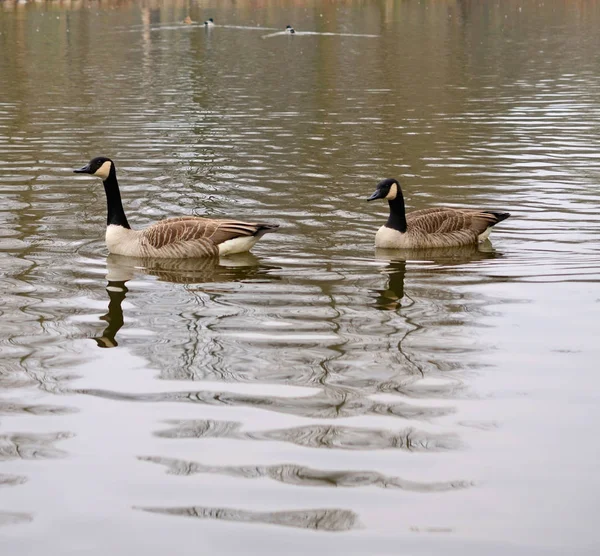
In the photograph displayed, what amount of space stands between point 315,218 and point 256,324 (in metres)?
5.48

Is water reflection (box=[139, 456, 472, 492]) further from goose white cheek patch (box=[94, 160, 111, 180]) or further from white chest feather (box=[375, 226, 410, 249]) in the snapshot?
goose white cheek patch (box=[94, 160, 111, 180])

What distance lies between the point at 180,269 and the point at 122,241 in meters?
0.94

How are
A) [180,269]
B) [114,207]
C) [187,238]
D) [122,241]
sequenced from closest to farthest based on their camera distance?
[180,269] < [187,238] < [122,241] < [114,207]

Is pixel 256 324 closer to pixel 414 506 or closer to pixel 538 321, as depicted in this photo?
pixel 538 321

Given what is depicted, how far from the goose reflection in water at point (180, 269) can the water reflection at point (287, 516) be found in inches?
216

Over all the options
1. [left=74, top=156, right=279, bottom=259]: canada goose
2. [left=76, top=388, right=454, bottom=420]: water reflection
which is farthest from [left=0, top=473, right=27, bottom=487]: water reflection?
[left=74, top=156, right=279, bottom=259]: canada goose

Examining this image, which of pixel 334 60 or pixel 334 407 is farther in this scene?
pixel 334 60

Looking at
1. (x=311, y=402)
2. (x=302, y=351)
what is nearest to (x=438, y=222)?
(x=302, y=351)

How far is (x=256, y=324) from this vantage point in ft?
34.0

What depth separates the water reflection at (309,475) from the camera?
22.0 ft

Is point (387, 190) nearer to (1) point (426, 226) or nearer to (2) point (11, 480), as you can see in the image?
(1) point (426, 226)

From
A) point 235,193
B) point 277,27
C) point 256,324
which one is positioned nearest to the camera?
point 256,324

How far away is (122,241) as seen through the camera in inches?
534

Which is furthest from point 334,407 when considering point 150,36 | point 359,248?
point 150,36
